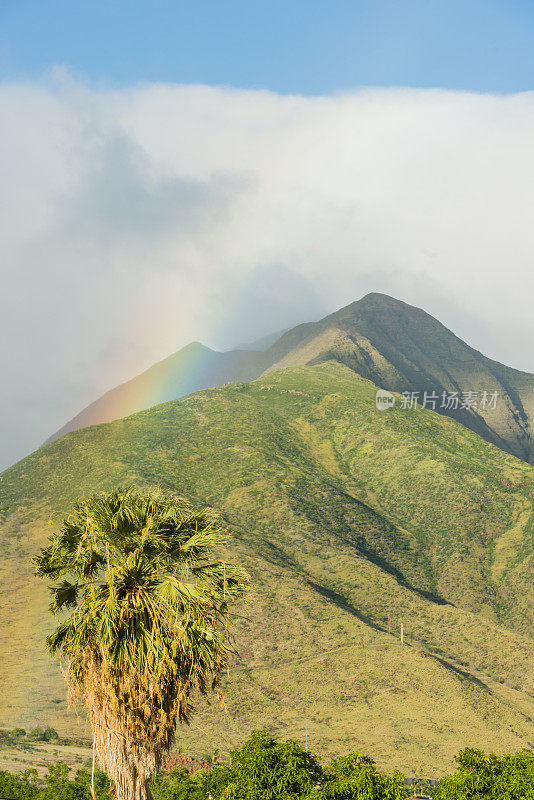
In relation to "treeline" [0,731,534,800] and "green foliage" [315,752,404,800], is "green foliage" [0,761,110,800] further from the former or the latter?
"green foliage" [315,752,404,800]

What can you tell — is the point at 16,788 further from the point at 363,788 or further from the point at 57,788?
the point at 363,788

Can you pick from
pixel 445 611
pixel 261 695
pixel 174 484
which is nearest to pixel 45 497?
pixel 174 484

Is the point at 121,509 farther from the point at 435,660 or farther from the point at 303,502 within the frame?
the point at 303,502

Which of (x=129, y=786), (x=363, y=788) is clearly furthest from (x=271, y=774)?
(x=129, y=786)

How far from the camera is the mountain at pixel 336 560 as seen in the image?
6425 cm

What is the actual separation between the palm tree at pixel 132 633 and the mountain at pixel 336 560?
34856 mm

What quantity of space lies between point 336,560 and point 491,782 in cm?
7907

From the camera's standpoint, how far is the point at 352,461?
144m

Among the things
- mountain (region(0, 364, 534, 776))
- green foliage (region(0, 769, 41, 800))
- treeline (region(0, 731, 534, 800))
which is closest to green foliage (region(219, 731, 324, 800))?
treeline (region(0, 731, 534, 800))

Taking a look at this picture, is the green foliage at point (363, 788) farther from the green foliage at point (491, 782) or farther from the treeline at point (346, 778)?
the green foliage at point (491, 782)

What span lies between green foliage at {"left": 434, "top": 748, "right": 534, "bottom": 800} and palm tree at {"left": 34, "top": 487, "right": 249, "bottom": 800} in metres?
15.3

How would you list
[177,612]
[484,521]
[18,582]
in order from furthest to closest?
[484,521] < [18,582] < [177,612]

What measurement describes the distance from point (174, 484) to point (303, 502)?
24252 millimetres

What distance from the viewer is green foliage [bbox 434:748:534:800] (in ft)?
75.7
